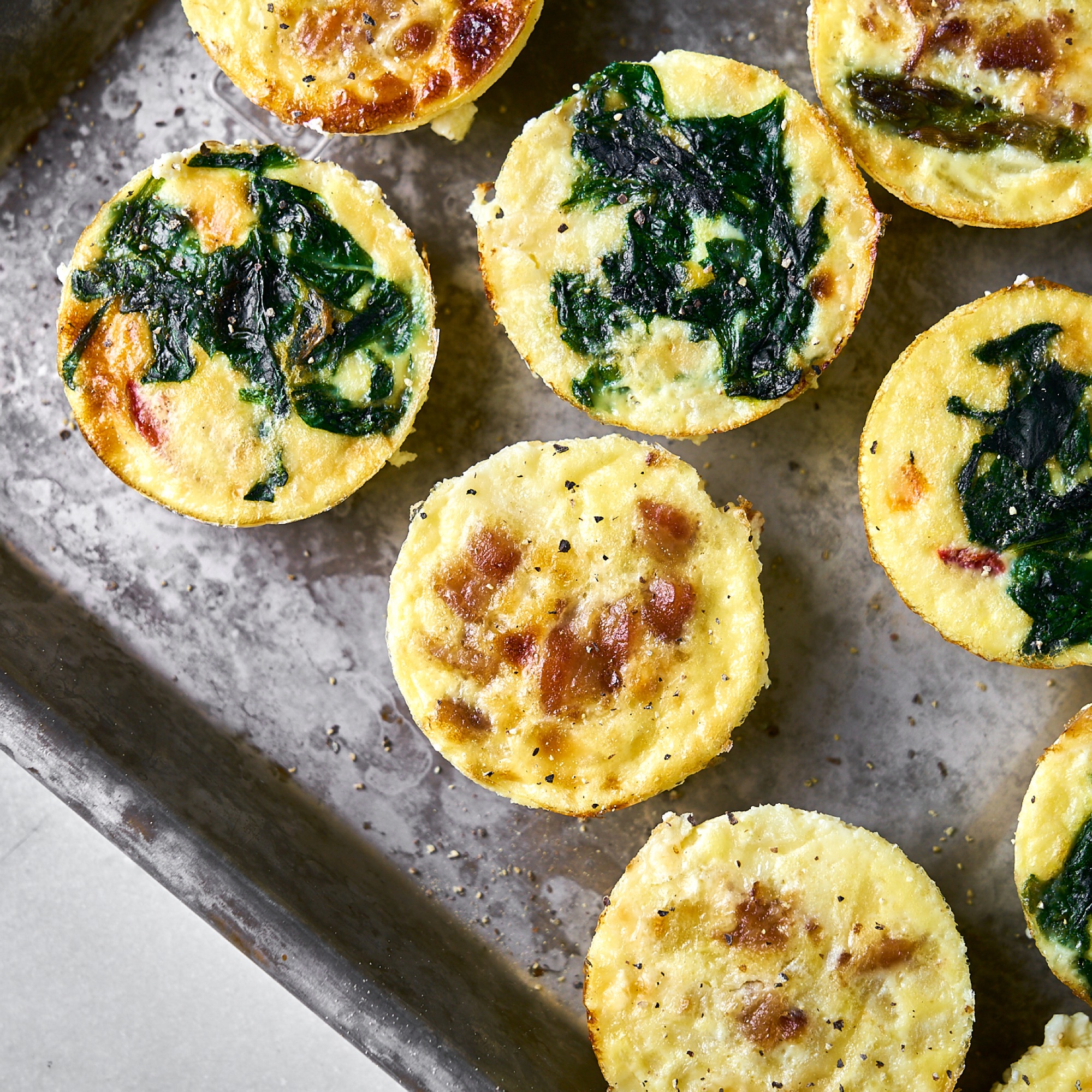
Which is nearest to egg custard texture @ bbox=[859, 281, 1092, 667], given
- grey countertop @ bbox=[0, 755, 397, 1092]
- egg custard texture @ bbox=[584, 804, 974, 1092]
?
egg custard texture @ bbox=[584, 804, 974, 1092]

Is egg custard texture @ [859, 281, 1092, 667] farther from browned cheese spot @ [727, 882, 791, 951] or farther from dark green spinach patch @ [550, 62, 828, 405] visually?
browned cheese spot @ [727, 882, 791, 951]

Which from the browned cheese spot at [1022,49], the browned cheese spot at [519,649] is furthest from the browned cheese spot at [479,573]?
the browned cheese spot at [1022,49]

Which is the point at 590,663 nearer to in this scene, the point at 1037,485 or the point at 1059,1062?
the point at 1037,485

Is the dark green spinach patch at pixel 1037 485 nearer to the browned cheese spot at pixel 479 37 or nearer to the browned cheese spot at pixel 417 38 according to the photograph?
the browned cheese spot at pixel 479 37

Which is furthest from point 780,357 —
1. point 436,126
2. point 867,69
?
point 436,126

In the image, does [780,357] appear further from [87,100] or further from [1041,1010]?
[87,100]
